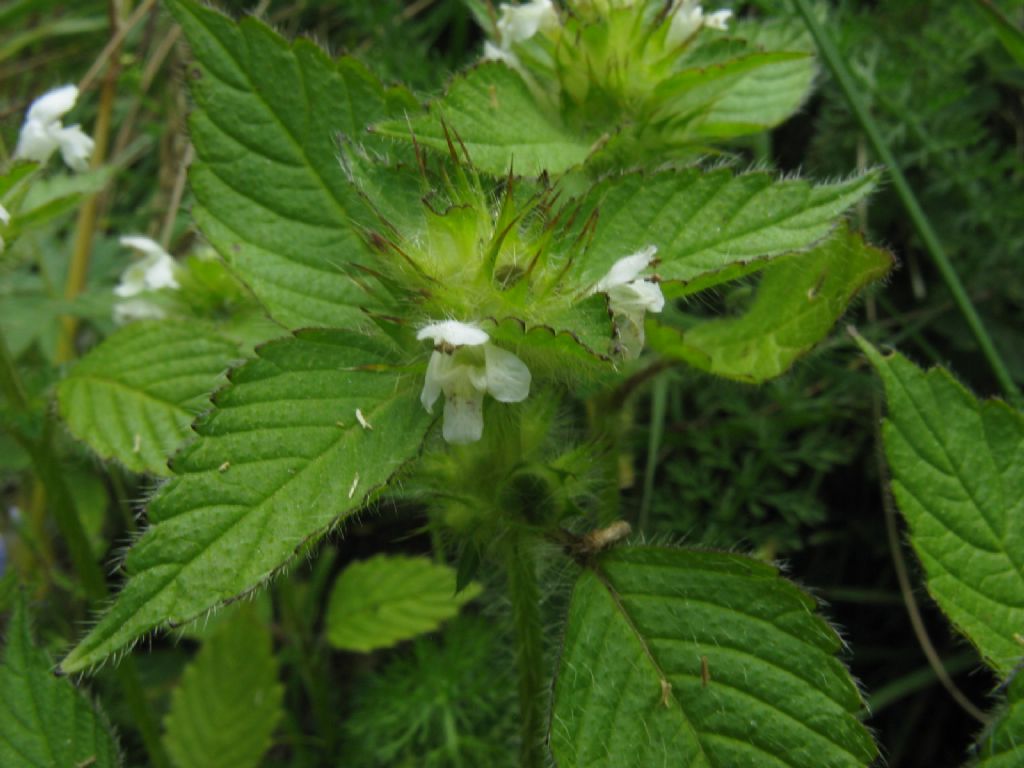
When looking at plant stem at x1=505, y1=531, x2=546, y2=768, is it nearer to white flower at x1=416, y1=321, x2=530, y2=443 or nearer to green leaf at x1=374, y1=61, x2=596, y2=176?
white flower at x1=416, y1=321, x2=530, y2=443

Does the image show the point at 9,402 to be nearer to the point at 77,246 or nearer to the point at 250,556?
the point at 250,556

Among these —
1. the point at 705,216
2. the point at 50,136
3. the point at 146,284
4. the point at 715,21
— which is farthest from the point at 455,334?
the point at 146,284

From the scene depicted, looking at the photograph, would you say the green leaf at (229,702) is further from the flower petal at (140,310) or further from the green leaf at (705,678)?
the green leaf at (705,678)

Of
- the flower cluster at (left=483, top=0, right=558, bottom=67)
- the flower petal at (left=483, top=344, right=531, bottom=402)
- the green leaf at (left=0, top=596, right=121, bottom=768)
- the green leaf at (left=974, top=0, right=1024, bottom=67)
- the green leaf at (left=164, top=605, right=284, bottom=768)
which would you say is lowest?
the green leaf at (left=164, top=605, right=284, bottom=768)

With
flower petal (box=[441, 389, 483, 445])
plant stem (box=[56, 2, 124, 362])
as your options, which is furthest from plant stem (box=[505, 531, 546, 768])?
plant stem (box=[56, 2, 124, 362])

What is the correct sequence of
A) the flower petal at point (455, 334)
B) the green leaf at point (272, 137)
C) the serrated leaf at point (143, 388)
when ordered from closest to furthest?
1. the flower petal at point (455, 334)
2. the green leaf at point (272, 137)
3. the serrated leaf at point (143, 388)

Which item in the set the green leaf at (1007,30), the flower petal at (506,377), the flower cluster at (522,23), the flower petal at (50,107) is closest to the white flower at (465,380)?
the flower petal at (506,377)

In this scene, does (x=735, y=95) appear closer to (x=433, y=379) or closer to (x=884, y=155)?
(x=884, y=155)
